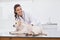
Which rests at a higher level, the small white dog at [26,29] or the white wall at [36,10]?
the white wall at [36,10]

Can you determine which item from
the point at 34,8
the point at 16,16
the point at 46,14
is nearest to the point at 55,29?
the point at 46,14

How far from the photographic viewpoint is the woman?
108 cm

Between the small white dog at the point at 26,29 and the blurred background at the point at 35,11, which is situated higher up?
the blurred background at the point at 35,11

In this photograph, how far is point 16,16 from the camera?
1.10m

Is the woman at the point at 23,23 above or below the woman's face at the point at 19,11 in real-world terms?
below

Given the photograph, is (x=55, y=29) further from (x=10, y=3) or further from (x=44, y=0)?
(x=10, y=3)

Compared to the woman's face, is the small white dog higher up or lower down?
lower down

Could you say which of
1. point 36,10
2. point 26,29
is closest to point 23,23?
point 26,29

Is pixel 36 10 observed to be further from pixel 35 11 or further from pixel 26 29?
pixel 26 29

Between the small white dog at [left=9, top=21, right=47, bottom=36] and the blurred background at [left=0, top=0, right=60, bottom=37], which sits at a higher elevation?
the blurred background at [left=0, top=0, right=60, bottom=37]

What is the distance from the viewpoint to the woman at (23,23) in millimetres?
1078

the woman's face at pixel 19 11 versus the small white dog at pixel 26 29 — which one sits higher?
the woman's face at pixel 19 11

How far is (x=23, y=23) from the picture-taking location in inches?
42.9

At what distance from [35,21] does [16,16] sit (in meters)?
0.18
